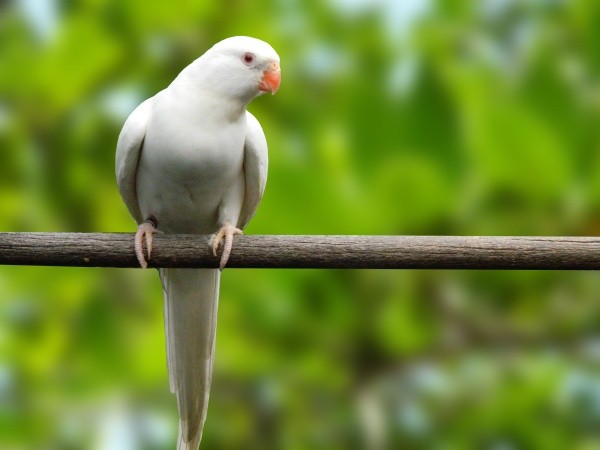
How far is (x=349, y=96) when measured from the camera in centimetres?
167

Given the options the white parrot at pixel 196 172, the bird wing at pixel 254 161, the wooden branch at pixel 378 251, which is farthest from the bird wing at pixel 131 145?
the wooden branch at pixel 378 251

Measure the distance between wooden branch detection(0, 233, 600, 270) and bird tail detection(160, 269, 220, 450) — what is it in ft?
1.10

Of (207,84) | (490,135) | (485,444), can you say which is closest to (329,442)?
(485,444)

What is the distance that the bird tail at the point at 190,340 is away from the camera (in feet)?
4.28

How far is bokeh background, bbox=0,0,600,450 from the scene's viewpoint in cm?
162

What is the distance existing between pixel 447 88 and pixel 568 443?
0.69m

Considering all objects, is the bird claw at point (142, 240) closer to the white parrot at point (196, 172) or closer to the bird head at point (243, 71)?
the white parrot at point (196, 172)

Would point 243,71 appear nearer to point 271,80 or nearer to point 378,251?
point 271,80

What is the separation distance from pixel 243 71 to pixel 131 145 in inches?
7.2

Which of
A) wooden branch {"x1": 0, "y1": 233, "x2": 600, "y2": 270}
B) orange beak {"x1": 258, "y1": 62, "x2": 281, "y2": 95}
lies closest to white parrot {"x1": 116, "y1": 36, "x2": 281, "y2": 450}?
orange beak {"x1": 258, "y1": 62, "x2": 281, "y2": 95}

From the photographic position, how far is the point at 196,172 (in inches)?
48.4

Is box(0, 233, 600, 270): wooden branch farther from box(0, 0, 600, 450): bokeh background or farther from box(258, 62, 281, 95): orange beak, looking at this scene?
box(0, 0, 600, 450): bokeh background

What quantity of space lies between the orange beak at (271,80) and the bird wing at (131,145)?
17 centimetres

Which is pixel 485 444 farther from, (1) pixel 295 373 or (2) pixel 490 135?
(2) pixel 490 135
